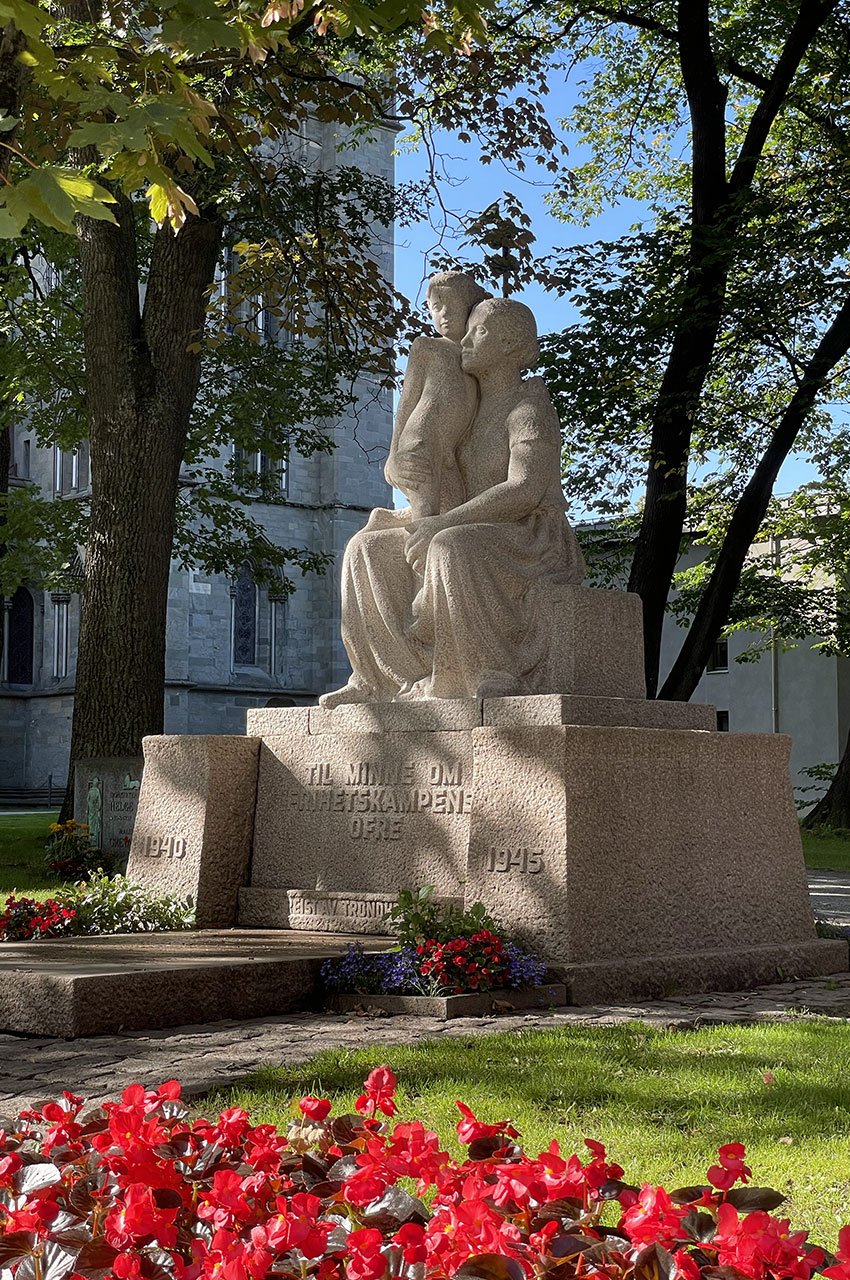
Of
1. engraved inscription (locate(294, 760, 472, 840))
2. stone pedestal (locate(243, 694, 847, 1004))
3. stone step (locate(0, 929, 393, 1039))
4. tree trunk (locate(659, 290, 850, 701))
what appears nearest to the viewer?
stone step (locate(0, 929, 393, 1039))

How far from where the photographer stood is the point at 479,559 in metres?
8.43

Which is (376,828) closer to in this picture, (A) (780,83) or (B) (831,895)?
(B) (831,895)

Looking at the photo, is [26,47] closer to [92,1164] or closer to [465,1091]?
[465,1091]

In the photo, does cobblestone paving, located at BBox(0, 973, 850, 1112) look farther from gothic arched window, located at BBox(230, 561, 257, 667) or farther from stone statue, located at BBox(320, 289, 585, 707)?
gothic arched window, located at BBox(230, 561, 257, 667)

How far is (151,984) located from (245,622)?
134 ft

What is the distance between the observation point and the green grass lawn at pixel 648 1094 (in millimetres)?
Answer: 4016

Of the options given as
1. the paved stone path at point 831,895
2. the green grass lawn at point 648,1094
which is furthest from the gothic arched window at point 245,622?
the green grass lawn at point 648,1094

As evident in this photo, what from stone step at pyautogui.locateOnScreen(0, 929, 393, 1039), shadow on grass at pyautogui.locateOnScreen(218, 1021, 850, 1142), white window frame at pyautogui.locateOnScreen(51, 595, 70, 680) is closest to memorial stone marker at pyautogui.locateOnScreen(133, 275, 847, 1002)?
stone step at pyautogui.locateOnScreen(0, 929, 393, 1039)

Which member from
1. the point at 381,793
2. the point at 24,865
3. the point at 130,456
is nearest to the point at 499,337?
the point at 381,793

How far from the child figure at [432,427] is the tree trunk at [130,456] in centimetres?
609

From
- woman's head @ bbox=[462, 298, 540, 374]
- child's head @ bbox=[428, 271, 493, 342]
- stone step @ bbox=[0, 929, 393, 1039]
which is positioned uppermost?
child's head @ bbox=[428, 271, 493, 342]

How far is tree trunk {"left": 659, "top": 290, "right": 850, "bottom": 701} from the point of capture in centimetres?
1580

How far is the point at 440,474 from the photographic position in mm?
9242

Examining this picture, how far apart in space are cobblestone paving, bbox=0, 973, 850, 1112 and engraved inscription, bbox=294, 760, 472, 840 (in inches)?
65.0
